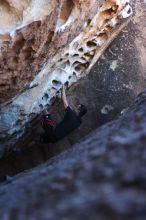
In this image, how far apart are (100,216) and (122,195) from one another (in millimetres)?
46

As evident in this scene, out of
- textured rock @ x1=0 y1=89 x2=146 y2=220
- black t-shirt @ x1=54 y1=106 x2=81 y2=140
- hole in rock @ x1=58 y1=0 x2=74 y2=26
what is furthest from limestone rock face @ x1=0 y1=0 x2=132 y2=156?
textured rock @ x1=0 y1=89 x2=146 y2=220

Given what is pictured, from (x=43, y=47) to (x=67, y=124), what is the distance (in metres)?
0.75

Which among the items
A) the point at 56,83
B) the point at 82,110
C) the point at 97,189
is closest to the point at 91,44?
the point at 56,83

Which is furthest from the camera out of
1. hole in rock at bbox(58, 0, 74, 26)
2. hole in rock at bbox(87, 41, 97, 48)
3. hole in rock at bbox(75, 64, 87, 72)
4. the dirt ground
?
the dirt ground

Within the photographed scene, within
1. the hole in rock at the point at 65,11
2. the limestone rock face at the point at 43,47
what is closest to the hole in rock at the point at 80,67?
the limestone rock face at the point at 43,47

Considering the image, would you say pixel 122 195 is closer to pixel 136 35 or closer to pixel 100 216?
pixel 100 216

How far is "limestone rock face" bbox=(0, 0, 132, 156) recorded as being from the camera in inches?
67.2

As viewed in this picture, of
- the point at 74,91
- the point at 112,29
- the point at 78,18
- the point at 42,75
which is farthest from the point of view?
the point at 74,91

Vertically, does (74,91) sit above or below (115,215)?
above

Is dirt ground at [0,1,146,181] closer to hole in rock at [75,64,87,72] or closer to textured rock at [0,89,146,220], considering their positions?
hole in rock at [75,64,87,72]

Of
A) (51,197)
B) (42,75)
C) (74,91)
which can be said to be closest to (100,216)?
(51,197)

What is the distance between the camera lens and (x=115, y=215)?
584mm

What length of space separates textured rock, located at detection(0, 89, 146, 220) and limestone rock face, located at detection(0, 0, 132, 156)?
0.97m

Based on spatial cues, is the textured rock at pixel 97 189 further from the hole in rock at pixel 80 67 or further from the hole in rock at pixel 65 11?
the hole in rock at pixel 80 67
